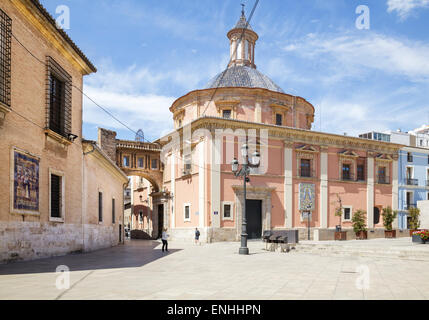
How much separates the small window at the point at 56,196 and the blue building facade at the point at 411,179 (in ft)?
108

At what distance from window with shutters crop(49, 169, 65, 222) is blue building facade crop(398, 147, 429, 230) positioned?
107 ft

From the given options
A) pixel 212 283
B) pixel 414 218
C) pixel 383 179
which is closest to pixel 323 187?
pixel 383 179

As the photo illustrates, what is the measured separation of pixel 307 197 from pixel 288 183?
217 cm

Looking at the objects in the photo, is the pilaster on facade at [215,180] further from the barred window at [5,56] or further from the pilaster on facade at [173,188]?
the barred window at [5,56]

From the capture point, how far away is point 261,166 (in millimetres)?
31266

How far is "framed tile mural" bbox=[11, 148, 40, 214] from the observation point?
1161cm

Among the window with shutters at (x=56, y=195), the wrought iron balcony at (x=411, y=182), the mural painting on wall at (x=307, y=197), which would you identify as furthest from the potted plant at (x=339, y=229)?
the window with shutters at (x=56, y=195)

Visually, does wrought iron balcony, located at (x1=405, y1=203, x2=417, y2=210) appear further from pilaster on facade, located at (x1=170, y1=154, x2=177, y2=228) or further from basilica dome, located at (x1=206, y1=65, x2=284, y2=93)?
pilaster on facade, located at (x1=170, y1=154, x2=177, y2=228)

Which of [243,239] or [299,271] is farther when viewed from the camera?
[243,239]
